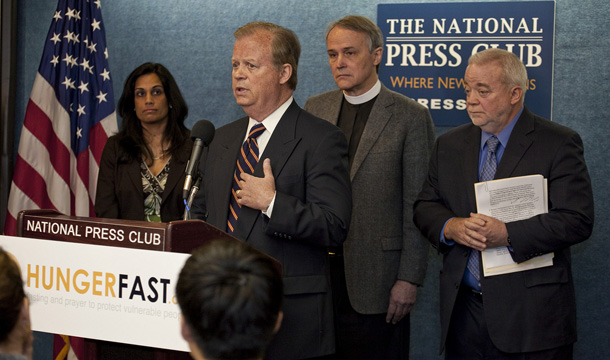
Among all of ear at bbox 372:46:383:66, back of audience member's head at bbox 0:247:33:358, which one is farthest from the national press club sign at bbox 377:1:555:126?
back of audience member's head at bbox 0:247:33:358

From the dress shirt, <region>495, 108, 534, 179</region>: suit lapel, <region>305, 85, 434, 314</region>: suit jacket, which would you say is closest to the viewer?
the dress shirt

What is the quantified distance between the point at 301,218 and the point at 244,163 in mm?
371

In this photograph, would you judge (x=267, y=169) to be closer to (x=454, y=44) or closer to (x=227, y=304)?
(x=227, y=304)

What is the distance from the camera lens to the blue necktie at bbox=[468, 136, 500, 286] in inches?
115

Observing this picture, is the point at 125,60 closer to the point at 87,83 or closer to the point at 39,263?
the point at 87,83

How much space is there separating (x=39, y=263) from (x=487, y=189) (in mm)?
1730

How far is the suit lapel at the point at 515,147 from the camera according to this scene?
2.86 metres

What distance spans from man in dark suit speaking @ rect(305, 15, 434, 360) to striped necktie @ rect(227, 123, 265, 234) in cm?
92

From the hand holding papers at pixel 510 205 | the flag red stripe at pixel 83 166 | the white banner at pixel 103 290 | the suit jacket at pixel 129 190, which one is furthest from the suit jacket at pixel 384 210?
the flag red stripe at pixel 83 166

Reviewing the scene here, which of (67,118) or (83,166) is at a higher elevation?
(67,118)

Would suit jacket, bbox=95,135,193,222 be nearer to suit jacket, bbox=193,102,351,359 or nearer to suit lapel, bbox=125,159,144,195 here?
suit lapel, bbox=125,159,144,195

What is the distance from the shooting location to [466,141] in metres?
3.04

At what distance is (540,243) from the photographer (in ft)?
8.95

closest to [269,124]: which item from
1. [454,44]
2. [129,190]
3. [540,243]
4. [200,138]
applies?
[200,138]
